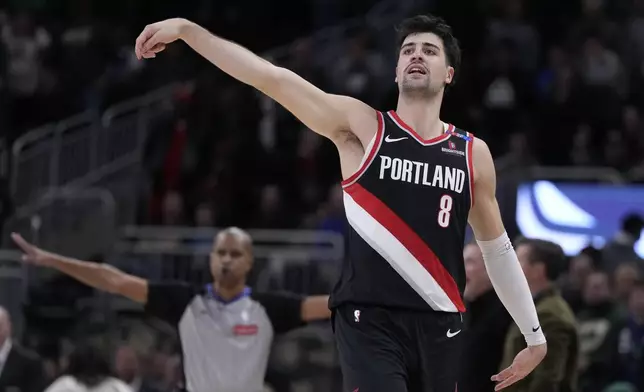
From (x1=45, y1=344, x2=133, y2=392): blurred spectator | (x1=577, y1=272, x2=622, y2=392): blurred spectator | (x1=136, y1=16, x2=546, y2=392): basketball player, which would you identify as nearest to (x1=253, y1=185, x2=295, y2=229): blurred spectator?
(x1=577, y1=272, x2=622, y2=392): blurred spectator

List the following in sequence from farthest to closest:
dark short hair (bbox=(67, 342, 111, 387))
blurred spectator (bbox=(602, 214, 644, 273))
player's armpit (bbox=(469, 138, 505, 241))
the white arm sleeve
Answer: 1. blurred spectator (bbox=(602, 214, 644, 273))
2. dark short hair (bbox=(67, 342, 111, 387))
3. the white arm sleeve
4. player's armpit (bbox=(469, 138, 505, 241))

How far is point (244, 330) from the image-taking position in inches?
343

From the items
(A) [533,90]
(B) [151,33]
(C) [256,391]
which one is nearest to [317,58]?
(A) [533,90]

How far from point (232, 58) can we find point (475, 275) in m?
2.98

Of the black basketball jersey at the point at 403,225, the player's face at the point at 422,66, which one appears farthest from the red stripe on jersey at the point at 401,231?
the player's face at the point at 422,66

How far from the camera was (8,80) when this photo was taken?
17.7 meters

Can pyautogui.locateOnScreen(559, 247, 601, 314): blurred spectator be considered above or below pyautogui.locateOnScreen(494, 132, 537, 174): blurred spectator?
below

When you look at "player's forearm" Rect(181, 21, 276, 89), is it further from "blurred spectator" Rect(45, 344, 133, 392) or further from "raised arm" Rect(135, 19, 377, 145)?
"blurred spectator" Rect(45, 344, 133, 392)

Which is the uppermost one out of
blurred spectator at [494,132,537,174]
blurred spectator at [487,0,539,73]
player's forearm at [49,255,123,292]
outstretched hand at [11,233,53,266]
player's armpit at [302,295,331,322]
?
blurred spectator at [487,0,539,73]

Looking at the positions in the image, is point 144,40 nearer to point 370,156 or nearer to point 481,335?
point 370,156

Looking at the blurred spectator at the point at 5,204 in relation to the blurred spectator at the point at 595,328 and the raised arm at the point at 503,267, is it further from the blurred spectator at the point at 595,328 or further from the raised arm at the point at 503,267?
the raised arm at the point at 503,267

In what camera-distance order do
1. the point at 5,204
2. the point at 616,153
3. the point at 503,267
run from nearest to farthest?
1. the point at 503,267
2. the point at 5,204
3. the point at 616,153

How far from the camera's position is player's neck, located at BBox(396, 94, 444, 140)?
587 cm

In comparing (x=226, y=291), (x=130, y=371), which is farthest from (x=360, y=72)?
(x=226, y=291)
